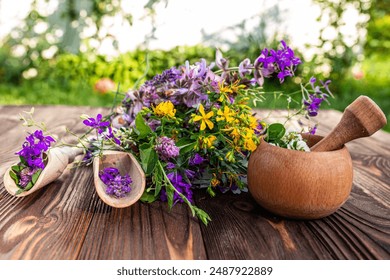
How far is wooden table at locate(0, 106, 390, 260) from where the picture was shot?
75 centimetres

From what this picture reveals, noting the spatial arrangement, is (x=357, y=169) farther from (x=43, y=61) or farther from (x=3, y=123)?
(x=43, y=61)

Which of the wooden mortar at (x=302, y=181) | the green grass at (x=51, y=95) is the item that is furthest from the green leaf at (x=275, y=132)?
the green grass at (x=51, y=95)

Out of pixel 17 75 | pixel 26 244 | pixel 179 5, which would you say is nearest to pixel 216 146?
pixel 26 244

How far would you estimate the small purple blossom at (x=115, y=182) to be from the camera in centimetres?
90

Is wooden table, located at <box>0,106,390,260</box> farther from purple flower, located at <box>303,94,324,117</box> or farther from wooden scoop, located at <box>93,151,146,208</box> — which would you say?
purple flower, located at <box>303,94,324,117</box>

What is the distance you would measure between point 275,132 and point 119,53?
7.84 ft

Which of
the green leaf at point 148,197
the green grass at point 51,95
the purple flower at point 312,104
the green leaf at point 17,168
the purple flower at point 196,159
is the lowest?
the green grass at point 51,95

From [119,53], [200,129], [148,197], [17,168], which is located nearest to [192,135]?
[200,129]

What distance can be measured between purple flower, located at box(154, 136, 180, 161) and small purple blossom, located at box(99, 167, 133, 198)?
0.28ft

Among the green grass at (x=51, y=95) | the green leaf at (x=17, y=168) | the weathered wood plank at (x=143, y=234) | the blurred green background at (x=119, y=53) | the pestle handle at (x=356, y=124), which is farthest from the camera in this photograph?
the blurred green background at (x=119, y=53)

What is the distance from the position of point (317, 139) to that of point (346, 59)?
8.27 feet

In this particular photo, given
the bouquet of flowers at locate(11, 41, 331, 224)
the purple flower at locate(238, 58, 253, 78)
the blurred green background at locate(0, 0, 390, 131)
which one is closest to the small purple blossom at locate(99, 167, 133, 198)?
the bouquet of flowers at locate(11, 41, 331, 224)

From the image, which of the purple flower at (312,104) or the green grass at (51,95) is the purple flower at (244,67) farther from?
the green grass at (51,95)

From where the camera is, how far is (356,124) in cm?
89
